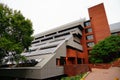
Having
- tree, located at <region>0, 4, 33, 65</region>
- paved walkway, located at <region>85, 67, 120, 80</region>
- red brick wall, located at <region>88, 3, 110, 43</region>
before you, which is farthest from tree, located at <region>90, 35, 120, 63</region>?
tree, located at <region>0, 4, 33, 65</region>

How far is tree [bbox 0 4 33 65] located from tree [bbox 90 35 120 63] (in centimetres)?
2391

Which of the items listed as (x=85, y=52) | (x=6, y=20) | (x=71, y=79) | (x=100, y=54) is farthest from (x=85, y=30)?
(x=6, y=20)

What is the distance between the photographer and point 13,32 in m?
18.9

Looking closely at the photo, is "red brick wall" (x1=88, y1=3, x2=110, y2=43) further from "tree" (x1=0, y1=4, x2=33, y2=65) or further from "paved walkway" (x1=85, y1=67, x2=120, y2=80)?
"tree" (x1=0, y1=4, x2=33, y2=65)

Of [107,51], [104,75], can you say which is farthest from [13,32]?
[107,51]

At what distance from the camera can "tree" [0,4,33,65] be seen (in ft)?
55.9

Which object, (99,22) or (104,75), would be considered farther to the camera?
(99,22)

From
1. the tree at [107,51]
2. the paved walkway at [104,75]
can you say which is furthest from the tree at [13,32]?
the tree at [107,51]

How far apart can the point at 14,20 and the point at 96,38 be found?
107 ft

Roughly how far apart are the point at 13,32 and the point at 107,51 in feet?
90.7

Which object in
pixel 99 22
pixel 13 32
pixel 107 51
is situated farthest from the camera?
pixel 99 22

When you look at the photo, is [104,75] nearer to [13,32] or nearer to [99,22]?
[13,32]

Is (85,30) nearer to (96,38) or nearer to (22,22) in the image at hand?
(96,38)

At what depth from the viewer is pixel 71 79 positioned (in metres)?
18.5
